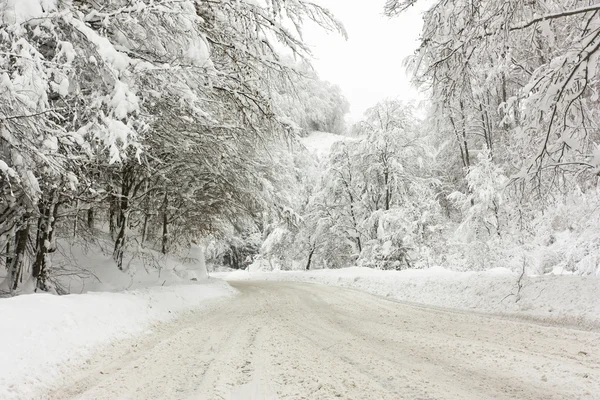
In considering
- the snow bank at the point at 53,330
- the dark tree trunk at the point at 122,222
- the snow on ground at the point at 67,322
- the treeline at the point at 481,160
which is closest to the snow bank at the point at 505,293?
the treeline at the point at 481,160

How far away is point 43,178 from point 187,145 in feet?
9.34

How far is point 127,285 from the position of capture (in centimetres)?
885

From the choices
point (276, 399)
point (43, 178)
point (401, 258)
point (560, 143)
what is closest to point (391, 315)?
point (560, 143)

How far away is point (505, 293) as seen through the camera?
25.5ft

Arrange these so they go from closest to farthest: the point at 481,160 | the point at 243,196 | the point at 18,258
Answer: the point at 18,258 < the point at 243,196 < the point at 481,160

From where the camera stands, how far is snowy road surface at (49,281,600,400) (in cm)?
298

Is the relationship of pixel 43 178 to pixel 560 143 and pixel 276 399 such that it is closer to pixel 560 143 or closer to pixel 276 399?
pixel 276 399

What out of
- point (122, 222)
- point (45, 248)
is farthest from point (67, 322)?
point (122, 222)

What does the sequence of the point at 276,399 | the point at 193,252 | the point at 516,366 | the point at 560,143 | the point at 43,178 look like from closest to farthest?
1. the point at 276,399
2. the point at 516,366
3. the point at 43,178
4. the point at 560,143
5. the point at 193,252

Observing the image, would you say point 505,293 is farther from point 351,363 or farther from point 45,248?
point 45,248

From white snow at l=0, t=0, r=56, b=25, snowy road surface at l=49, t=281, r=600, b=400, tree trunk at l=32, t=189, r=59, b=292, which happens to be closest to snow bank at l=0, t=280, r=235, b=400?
snowy road surface at l=49, t=281, r=600, b=400

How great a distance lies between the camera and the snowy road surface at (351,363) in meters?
2.98

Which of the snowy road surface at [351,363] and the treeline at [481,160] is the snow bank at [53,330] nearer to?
the snowy road surface at [351,363]

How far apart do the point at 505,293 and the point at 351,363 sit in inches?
222
